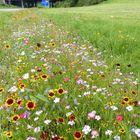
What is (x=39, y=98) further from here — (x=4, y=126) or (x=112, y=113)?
(x=112, y=113)

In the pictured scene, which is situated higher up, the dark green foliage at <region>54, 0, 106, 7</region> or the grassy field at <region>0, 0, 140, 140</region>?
the grassy field at <region>0, 0, 140, 140</region>

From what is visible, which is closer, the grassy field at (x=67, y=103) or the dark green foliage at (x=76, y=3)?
the grassy field at (x=67, y=103)

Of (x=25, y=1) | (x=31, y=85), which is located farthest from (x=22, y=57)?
(x=25, y=1)

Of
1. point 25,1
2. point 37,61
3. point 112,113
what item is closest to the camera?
point 112,113

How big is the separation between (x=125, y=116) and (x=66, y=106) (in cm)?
57

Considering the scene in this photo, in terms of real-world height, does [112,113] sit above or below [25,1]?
above

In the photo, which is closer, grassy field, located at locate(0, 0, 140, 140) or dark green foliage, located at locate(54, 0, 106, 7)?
grassy field, located at locate(0, 0, 140, 140)

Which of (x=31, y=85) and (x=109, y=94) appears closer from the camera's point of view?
(x=109, y=94)

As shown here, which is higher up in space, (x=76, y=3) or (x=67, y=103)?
(x=67, y=103)

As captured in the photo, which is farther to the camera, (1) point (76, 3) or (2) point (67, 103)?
(1) point (76, 3)

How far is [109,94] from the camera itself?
371 cm

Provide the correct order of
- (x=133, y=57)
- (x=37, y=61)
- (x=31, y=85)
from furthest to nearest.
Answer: (x=133, y=57) → (x=37, y=61) → (x=31, y=85)

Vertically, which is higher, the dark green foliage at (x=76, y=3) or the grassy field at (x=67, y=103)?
the grassy field at (x=67, y=103)

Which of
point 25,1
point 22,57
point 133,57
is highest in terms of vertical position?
point 22,57
